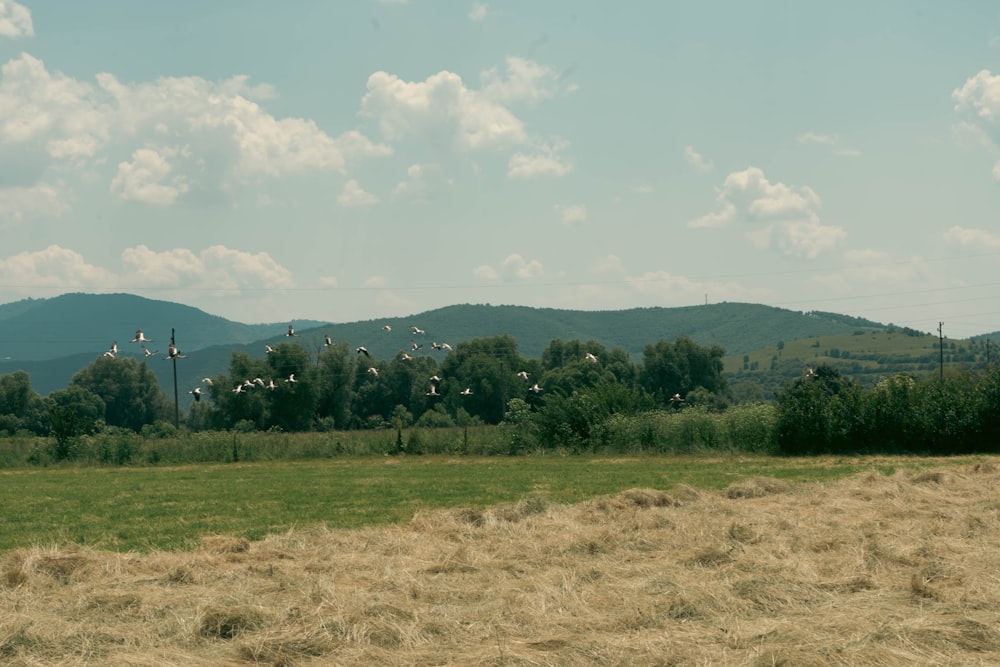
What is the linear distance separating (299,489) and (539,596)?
55.2ft

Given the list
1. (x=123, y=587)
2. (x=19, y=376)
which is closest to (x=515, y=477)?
(x=123, y=587)

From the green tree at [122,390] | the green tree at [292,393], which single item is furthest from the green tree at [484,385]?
the green tree at [122,390]

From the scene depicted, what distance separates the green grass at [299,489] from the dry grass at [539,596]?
413 centimetres

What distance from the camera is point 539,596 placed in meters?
8.77

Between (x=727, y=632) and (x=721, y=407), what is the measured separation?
88644 mm

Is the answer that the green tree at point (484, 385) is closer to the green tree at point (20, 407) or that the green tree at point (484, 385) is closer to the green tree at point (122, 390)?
the green tree at point (122, 390)

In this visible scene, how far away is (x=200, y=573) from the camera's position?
10.1 m

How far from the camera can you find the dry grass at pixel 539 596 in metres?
7.08

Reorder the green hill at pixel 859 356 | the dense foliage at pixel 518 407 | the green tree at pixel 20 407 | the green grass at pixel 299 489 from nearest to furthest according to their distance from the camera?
the green grass at pixel 299 489, the dense foliage at pixel 518 407, the green tree at pixel 20 407, the green hill at pixel 859 356

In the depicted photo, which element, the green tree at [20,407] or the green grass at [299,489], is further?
the green tree at [20,407]

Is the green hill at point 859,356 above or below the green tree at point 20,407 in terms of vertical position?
above

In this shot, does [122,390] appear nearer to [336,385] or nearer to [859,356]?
[336,385]

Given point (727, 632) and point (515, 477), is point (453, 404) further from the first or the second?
point (727, 632)

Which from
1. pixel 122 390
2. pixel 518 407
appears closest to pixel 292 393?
pixel 122 390
